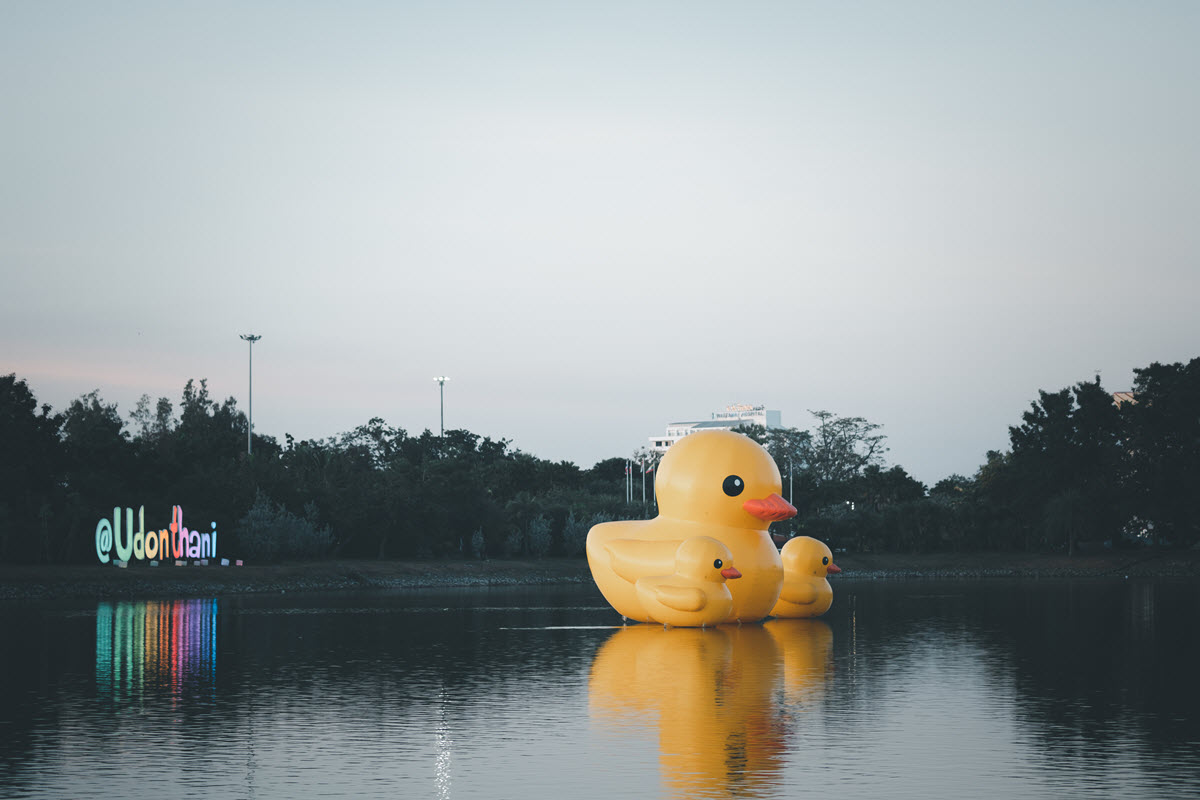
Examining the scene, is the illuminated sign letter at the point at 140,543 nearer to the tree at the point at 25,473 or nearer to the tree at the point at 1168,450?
the tree at the point at 25,473

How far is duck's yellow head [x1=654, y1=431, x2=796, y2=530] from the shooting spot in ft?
98.0

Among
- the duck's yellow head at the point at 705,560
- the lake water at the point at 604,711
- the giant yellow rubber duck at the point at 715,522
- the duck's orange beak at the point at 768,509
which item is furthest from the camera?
the giant yellow rubber duck at the point at 715,522

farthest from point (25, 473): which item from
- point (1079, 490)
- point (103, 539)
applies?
point (1079, 490)

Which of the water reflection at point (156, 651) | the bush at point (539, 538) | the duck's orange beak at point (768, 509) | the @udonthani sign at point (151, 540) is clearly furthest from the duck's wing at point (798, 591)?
the bush at point (539, 538)

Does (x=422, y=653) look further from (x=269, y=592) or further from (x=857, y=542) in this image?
(x=857, y=542)

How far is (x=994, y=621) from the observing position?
109ft

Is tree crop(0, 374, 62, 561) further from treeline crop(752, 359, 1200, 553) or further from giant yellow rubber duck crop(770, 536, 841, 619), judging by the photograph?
treeline crop(752, 359, 1200, 553)

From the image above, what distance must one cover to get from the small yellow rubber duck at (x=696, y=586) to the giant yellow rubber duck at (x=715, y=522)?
38 centimetres

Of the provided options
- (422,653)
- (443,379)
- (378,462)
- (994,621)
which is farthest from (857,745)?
(378,462)

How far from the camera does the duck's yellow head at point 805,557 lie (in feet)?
110

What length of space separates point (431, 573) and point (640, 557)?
36.1 meters

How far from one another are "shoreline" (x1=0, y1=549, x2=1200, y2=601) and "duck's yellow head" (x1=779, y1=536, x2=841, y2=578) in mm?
26068

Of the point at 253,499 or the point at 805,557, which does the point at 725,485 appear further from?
the point at 253,499

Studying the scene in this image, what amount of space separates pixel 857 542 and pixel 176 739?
77069 millimetres
